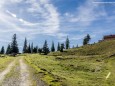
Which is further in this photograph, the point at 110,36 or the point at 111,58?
the point at 110,36

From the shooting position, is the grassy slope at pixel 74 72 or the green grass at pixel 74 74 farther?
the grassy slope at pixel 74 72

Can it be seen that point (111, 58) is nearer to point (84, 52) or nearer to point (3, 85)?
point (84, 52)

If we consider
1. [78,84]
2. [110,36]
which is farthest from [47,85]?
[110,36]

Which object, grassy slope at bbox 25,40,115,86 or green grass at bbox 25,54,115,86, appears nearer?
green grass at bbox 25,54,115,86

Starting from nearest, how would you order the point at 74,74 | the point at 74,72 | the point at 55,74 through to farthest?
the point at 55,74 < the point at 74,74 < the point at 74,72

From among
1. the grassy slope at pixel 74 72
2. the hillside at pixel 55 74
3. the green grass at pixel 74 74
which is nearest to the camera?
the hillside at pixel 55 74

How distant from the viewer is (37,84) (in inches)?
1299

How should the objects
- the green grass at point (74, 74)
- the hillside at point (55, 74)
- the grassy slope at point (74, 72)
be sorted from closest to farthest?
the hillside at point (55, 74)
the green grass at point (74, 74)
the grassy slope at point (74, 72)

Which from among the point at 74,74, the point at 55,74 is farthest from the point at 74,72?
the point at 55,74

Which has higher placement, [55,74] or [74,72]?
[55,74]

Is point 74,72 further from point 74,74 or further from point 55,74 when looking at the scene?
point 55,74

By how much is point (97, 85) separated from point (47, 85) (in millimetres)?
9824

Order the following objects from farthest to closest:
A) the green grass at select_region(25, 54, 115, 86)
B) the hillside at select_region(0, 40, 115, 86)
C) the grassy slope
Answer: the grassy slope, the green grass at select_region(25, 54, 115, 86), the hillside at select_region(0, 40, 115, 86)

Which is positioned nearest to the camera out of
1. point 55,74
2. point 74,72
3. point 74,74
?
point 55,74
